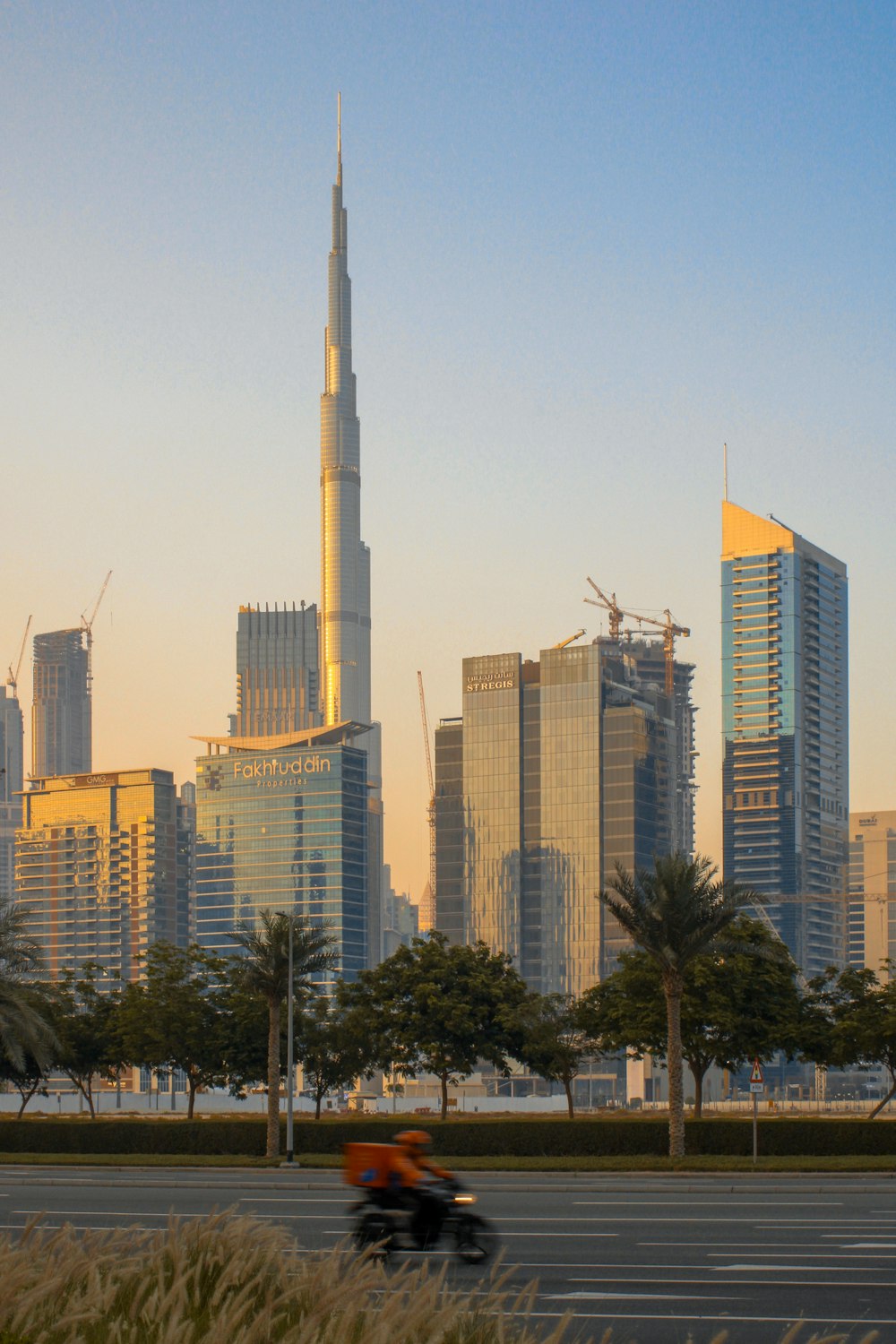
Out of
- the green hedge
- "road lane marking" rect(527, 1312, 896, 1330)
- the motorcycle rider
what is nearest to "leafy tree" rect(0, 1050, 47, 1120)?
the green hedge

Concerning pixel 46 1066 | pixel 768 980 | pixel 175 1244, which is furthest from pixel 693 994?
pixel 175 1244

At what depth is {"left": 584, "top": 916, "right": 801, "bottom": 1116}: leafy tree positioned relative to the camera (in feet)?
215

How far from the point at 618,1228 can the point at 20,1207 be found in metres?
13.0

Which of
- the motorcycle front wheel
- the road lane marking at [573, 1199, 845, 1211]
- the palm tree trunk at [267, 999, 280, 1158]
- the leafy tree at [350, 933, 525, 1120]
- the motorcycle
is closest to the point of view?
the motorcycle front wheel

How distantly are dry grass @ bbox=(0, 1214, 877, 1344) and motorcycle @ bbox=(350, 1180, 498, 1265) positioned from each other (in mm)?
8818

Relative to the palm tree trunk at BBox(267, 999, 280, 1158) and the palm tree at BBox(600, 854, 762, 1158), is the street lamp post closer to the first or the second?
the palm tree trunk at BBox(267, 999, 280, 1158)

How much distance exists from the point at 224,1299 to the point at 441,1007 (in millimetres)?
59369

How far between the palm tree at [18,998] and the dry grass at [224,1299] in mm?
51277

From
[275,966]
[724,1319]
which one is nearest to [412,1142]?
[724,1319]

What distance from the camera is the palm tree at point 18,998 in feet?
211

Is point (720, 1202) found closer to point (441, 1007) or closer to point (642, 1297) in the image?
point (642, 1297)

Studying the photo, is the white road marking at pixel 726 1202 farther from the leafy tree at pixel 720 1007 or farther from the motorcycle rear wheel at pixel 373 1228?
the leafy tree at pixel 720 1007

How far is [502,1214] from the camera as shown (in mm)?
32906

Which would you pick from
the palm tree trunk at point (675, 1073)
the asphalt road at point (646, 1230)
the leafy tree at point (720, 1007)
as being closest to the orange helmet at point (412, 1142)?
the asphalt road at point (646, 1230)
